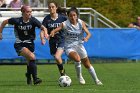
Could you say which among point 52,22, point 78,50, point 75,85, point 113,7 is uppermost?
point 52,22

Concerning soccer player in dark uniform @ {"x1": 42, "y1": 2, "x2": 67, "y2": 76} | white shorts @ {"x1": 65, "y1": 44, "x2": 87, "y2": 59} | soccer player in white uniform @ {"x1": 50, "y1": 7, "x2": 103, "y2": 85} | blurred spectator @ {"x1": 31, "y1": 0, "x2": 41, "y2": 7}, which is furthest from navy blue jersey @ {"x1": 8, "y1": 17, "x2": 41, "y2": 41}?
blurred spectator @ {"x1": 31, "y1": 0, "x2": 41, "y2": 7}

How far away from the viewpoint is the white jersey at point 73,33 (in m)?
15.0

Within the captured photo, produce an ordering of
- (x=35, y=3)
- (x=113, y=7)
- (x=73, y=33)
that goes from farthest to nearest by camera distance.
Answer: (x=113, y=7) → (x=35, y=3) → (x=73, y=33)

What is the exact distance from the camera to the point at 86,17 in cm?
2806

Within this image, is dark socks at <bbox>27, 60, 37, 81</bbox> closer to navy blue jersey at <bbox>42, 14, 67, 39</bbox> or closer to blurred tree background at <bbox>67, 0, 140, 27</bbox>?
navy blue jersey at <bbox>42, 14, 67, 39</bbox>

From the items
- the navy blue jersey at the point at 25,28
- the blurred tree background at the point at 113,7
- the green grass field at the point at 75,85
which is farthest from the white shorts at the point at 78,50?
the blurred tree background at the point at 113,7

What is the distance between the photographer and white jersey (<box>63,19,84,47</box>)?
1498 centimetres

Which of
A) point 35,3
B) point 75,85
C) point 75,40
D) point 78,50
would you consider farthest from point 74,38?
point 35,3

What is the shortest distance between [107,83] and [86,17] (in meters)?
12.8

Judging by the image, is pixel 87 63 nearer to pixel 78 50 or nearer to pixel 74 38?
pixel 78 50

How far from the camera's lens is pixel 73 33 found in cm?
1501

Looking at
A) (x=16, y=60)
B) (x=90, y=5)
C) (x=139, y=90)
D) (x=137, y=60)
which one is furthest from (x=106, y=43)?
(x=139, y=90)

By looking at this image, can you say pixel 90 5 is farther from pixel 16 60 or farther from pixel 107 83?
pixel 107 83

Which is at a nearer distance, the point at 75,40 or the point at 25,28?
the point at 75,40
